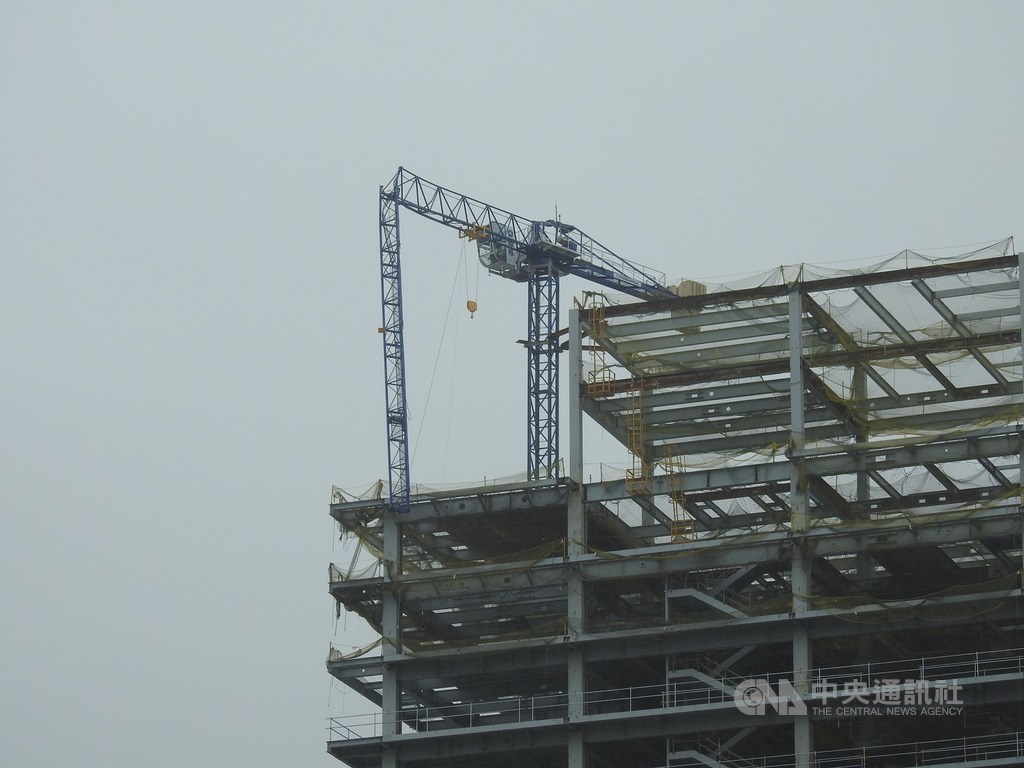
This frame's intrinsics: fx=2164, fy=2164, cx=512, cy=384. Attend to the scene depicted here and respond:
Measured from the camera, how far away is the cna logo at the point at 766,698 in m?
99.6

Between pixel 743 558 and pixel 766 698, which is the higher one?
pixel 743 558

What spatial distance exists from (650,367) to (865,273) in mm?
12186

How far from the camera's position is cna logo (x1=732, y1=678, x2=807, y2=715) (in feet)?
327

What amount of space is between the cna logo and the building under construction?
0.34 ft

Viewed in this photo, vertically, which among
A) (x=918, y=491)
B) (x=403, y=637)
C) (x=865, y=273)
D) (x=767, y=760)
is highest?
(x=865, y=273)

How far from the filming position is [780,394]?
110 metres

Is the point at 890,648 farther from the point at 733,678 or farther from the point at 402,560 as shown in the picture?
the point at 402,560

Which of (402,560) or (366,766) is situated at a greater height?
(402,560)

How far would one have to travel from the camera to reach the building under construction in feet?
331

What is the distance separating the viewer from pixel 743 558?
103m

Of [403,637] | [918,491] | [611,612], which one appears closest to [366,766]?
[403,637]

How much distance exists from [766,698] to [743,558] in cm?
693

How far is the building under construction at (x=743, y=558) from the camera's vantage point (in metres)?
101

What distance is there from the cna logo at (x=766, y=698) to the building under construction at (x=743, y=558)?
0.10 meters
